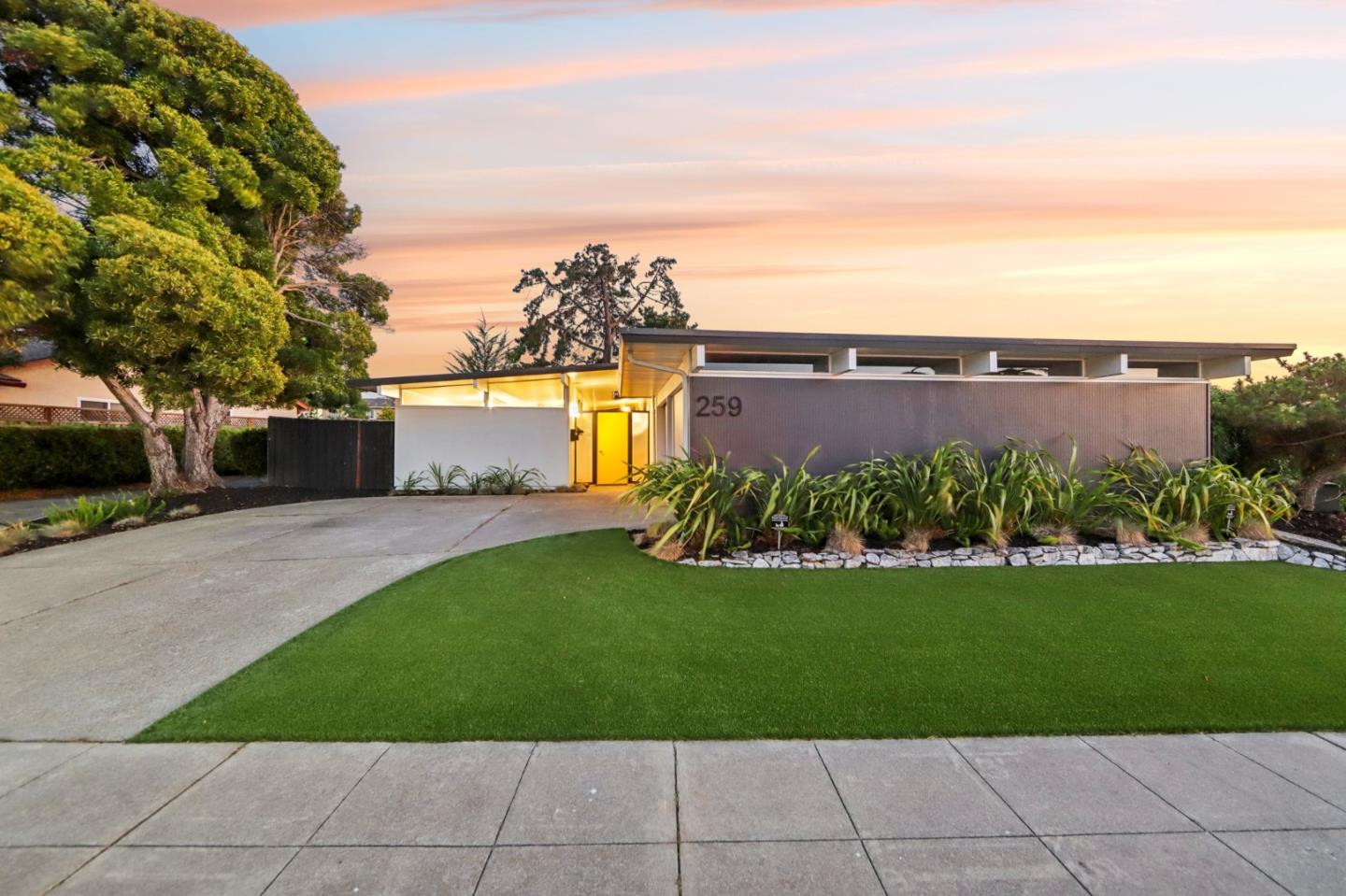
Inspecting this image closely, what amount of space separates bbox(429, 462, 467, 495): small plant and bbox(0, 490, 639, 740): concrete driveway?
9.42ft

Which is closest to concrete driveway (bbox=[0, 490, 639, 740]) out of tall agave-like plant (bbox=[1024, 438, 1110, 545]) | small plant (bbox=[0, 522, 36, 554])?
small plant (bbox=[0, 522, 36, 554])

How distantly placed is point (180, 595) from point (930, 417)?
8022mm

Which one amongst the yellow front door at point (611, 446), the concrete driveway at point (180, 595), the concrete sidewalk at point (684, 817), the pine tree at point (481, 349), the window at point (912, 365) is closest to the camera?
the concrete sidewalk at point (684, 817)

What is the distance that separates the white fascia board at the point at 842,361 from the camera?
640 centimetres

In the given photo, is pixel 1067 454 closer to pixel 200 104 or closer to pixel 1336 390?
pixel 1336 390

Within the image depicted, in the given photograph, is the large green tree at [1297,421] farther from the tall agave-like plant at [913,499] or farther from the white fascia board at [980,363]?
the tall agave-like plant at [913,499]

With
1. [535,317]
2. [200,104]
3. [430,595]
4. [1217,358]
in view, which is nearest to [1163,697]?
[430,595]

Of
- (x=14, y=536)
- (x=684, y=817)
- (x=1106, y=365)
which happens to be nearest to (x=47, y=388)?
(x=14, y=536)

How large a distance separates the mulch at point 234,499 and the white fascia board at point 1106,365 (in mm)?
12649

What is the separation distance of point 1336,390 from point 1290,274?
3842 mm

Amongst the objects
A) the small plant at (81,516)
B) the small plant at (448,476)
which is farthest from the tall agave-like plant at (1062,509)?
the small plant at (81,516)

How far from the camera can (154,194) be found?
8.45 meters

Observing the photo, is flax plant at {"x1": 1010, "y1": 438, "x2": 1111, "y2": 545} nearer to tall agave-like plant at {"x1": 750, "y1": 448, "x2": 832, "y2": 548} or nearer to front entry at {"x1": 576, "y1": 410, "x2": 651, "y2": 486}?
tall agave-like plant at {"x1": 750, "y1": 448, "x2": 832, "y2": 548}

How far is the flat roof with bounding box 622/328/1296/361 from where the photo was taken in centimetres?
598
